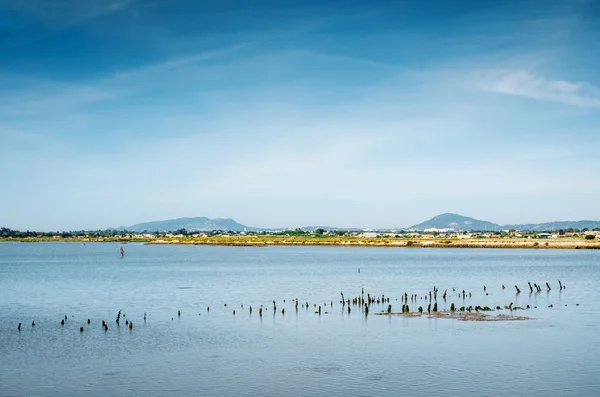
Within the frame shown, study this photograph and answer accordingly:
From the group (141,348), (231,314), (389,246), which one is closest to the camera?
(141,348)

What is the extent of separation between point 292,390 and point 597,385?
39.4 feet

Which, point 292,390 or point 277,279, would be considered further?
point 277,279

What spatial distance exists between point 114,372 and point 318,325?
15.1m

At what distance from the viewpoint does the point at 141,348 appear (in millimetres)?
32344

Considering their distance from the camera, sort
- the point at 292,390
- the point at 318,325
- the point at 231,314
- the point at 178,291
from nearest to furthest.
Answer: the point at 292,390 → the point at 318,325 → the point at 231,314 → the point at 178,291

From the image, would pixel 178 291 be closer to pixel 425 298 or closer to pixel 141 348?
pixel 425 298

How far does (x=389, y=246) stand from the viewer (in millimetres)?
196375

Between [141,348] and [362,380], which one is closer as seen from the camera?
[362,380]

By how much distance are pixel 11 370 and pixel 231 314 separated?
18.5 meters

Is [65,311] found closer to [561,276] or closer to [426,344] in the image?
[426,344]

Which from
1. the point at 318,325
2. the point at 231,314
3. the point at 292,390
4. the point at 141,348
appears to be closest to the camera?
the point at 292,390

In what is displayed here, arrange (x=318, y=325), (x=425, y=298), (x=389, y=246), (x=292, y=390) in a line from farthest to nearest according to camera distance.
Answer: (x=389, y=246), (x=425, y=298), (x=318, y=325), (x=292, y=390)

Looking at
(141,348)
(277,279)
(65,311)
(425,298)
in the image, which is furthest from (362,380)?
(277,279)

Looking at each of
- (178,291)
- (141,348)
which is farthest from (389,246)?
(141,348)
